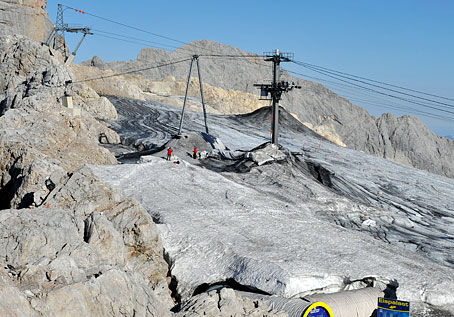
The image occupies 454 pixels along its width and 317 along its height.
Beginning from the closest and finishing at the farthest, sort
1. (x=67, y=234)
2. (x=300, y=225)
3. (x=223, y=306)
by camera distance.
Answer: (x=223, y=306), (x=67, y=234), (x=300, y=225)

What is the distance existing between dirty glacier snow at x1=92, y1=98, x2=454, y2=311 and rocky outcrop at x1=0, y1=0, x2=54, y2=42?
149 feet

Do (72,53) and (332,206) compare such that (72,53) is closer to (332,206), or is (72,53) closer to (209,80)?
(332,206)

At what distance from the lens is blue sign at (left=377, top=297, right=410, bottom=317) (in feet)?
43.8

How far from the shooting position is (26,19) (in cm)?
6538

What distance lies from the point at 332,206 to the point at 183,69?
111 m

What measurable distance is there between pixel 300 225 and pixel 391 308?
7208 mm

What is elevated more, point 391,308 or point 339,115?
point 339,115

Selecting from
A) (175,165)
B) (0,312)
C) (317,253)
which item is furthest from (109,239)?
(175,165)

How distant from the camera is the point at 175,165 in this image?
25.9 meters

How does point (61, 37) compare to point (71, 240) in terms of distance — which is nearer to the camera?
point (71, 240)

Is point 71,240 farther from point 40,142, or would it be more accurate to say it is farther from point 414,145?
point 414,145

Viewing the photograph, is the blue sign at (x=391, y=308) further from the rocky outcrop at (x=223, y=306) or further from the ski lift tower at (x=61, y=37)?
the ski lift tower at (x=61, y=37)

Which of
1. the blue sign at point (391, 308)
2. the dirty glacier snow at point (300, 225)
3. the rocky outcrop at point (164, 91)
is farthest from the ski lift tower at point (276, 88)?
the rocky outcrop at point (164, 91)

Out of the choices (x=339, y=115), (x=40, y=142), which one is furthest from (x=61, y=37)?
(x=339, y=115)
